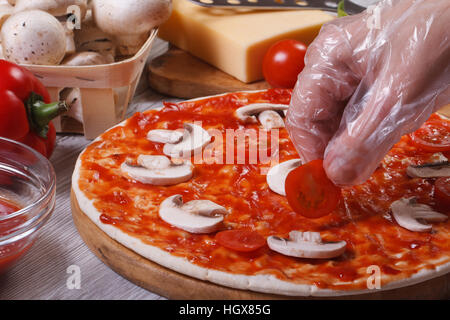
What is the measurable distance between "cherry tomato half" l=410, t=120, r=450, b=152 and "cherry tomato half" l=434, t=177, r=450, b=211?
29 centimetres

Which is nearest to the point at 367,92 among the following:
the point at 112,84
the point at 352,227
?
the point at 352,227

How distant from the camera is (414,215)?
6.29 feet

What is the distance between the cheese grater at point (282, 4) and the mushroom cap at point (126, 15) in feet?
1.69

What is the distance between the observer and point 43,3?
256cm

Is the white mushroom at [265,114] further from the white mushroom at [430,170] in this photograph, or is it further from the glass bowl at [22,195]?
the glass bowl at [22,195]

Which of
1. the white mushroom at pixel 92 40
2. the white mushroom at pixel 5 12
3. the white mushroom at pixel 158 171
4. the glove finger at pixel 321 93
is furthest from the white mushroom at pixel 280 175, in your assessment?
the white mushroom at pixel 5 12

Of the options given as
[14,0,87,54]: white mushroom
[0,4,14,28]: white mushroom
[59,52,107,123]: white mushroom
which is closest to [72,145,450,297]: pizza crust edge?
[59,52,107,123]: white mushroom

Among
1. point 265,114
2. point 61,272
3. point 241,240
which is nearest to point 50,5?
point 265,114

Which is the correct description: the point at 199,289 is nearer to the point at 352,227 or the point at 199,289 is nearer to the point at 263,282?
the point at 263,282

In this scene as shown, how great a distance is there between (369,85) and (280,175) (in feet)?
1.51

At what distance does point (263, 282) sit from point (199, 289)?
0.17 meters

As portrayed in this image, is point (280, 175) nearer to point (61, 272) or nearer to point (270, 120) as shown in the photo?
point (270, 120)

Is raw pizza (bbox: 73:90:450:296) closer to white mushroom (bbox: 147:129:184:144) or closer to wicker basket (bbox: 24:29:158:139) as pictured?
white mushroom (bbox: 147:129:184:144)

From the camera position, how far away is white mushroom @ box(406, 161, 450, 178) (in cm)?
213
